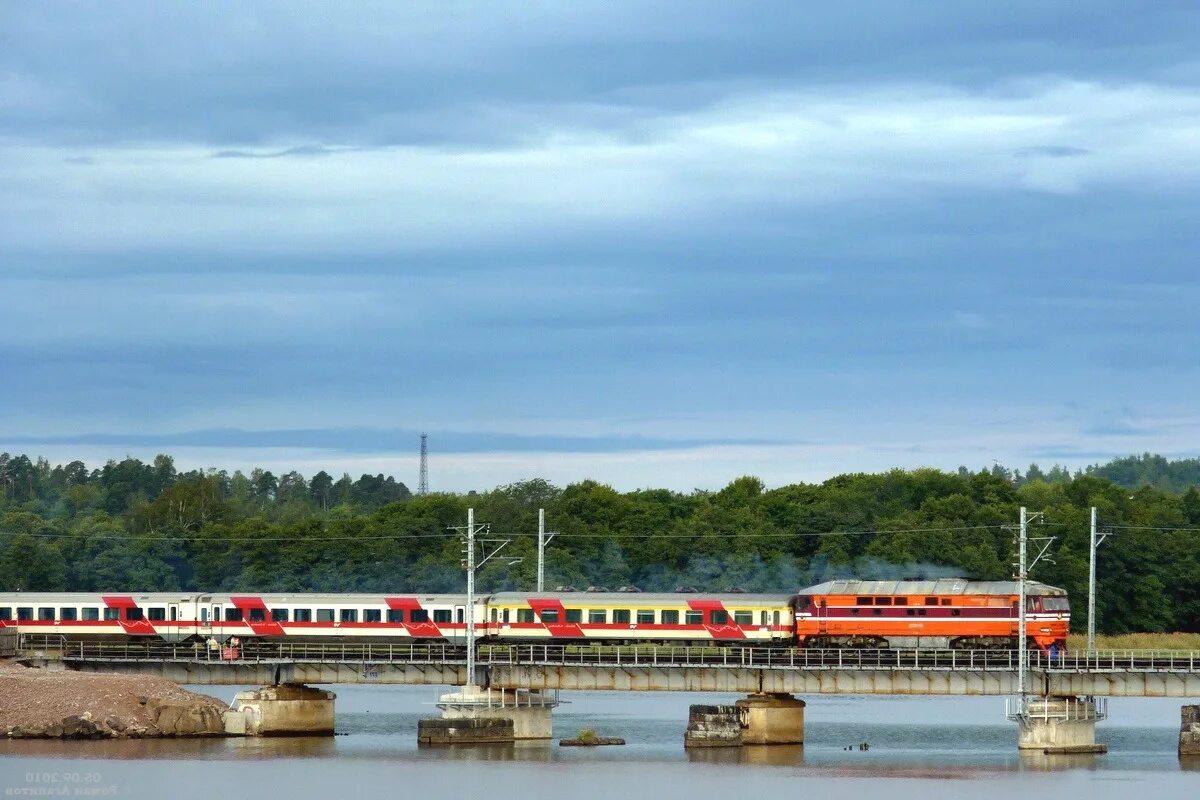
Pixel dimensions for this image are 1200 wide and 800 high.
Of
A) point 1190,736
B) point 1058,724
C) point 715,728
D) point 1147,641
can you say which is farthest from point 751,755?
point 1147,641

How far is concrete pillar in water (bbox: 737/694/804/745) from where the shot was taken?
10931cm

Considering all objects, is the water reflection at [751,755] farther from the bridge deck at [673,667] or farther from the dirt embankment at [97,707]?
the dirt embankment at [97,707]

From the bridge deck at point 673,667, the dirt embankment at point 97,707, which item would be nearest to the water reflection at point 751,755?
the bridge deck at point 673,667

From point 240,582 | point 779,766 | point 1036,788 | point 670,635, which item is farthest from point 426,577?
point 1036,788

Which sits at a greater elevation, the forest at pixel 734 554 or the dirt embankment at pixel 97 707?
the forest at pixel 734 554

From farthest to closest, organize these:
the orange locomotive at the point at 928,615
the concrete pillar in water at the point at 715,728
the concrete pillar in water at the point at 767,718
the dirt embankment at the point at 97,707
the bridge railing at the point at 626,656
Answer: the orange locomotive at the point at 928,615
the dirt embankment at the point at 97,707
the concrete pillar in water at the point at 767,718
the concrete pillar in water at the point at 715,728
the bridge railing at the point at 626,656

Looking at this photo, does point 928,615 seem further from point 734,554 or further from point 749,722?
point 734,554

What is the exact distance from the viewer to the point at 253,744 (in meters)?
110

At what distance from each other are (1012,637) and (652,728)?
25.2 metres

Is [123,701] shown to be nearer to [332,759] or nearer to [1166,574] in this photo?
[332,759]

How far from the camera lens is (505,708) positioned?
363 ft

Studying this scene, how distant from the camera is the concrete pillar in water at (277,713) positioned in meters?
115

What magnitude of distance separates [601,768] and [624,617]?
18.7 metres

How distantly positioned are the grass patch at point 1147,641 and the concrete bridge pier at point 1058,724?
41.9 meters
